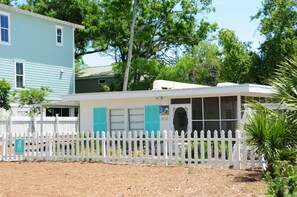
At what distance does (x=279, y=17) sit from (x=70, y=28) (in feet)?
51.8

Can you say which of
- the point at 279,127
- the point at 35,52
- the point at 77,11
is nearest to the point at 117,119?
the point at 35,52

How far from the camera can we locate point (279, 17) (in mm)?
34531

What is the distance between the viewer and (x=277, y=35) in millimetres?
34375

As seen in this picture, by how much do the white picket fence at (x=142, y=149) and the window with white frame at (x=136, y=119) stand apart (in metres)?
5.44

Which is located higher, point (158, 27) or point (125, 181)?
point (158, 27)

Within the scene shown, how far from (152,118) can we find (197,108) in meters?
2.36

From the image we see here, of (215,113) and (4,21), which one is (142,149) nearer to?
(215,113)

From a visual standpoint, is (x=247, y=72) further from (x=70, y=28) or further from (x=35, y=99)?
(x=35, y=99)

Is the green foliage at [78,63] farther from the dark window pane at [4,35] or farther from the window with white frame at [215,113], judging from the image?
the window with white frame at [215,113]

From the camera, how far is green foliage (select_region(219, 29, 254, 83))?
117ft

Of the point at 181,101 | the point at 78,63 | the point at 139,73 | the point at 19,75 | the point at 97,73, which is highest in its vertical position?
the point at 78,63

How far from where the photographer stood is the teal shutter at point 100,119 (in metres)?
22.9

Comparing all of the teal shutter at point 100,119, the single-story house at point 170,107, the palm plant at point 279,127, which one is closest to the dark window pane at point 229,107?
the single-story house at point 170,107

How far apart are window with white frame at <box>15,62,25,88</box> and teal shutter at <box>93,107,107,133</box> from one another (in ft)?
24.6
